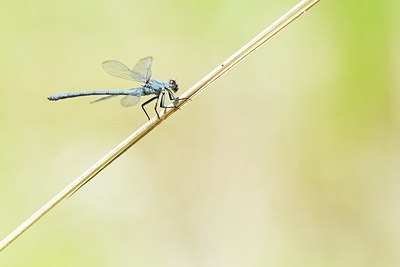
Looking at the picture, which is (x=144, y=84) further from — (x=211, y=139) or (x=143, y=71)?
(x=211, y=139)

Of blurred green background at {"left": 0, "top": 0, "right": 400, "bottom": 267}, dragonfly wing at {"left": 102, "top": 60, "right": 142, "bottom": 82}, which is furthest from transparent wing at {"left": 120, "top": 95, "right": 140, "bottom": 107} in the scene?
blurred green background at {"left": 0, "top": 0, "right": 400, "bottom": 267}

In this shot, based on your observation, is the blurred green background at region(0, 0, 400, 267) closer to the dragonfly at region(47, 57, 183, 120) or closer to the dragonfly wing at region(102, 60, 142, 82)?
the dragonfly at region(47, 57, 183, 120)

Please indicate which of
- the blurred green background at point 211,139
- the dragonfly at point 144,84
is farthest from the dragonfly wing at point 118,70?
the blurred green background at point 211,139

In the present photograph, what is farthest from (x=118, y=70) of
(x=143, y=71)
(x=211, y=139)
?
(x=211, y=139)

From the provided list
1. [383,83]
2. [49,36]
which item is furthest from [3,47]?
[383,83]

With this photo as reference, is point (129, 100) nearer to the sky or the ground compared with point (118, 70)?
nearer to the ground

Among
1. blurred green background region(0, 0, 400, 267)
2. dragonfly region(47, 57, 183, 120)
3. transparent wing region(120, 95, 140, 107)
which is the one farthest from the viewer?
blurred green background region(0, 0, 400, 267)

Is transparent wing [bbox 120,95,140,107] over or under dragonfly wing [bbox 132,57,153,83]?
under
